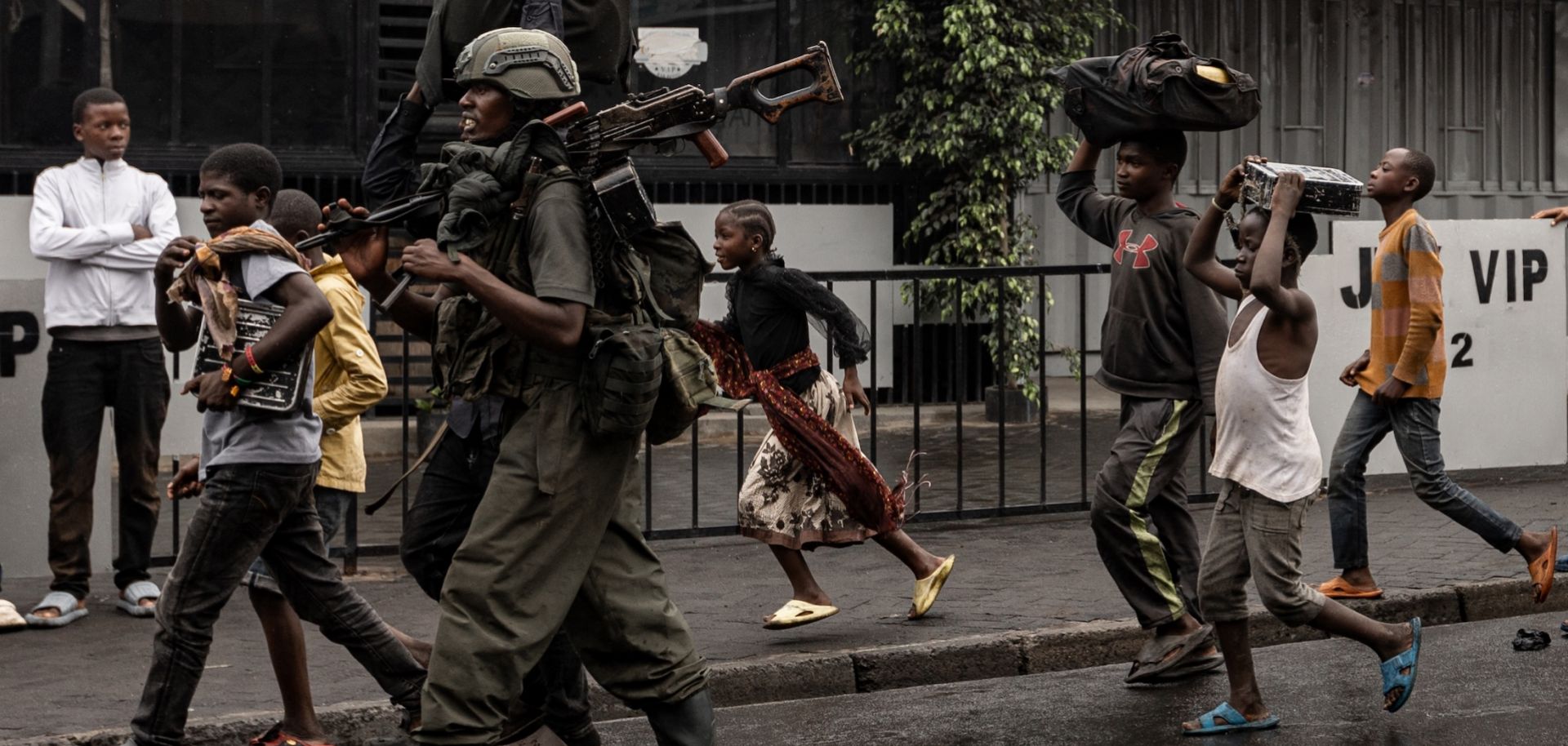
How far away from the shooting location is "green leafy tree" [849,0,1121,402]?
47.7 feet

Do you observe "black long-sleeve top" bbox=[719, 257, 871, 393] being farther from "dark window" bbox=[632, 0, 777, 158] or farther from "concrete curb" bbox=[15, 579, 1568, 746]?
"dark window" bbox=[632, 0, 777, 158]

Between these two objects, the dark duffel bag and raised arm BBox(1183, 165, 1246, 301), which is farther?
the dark duffel bag

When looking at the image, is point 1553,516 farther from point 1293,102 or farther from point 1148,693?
point 1293,102

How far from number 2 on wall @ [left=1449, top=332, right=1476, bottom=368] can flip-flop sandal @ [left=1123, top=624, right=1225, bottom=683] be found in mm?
4557

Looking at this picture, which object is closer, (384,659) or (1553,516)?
(384,659)

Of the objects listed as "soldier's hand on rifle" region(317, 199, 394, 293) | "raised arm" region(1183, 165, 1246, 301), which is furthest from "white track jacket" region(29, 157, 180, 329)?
"raised arm" region(1183, 165, 1246, 301)

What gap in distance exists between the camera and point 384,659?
5.52 meters

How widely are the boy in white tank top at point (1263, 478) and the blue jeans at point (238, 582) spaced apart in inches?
94.1

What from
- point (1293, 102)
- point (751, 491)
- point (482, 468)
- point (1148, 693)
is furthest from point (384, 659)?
point (1293, 102)

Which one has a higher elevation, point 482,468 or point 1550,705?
point 482,468

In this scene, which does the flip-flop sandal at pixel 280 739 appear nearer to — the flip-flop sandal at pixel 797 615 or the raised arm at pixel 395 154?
the raised arm at pixel 395 154

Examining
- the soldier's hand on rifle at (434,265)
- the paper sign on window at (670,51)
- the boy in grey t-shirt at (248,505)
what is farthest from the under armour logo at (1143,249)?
the paper sign on window at (670,51)

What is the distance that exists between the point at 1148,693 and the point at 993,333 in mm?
3696

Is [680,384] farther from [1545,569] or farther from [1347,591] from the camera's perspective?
[1545,569]
